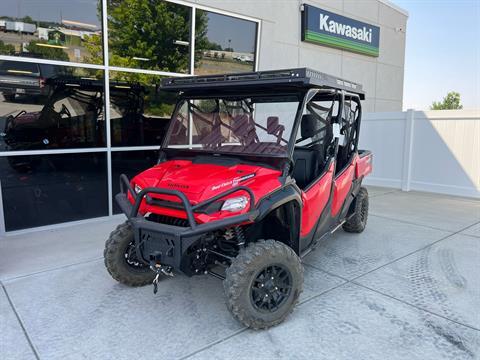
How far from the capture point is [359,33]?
10227 mm

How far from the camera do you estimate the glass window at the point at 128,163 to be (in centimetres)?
603

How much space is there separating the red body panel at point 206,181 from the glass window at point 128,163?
2.91m

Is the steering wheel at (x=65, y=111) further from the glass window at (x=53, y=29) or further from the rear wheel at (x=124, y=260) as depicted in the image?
the rear wheel at (x=124, y=260)

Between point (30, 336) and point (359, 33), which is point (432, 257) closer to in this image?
point (30, 336)

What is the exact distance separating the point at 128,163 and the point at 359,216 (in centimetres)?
366

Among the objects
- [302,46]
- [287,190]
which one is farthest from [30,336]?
[302,46]

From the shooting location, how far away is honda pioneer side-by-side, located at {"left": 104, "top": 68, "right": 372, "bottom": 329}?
2.74 m

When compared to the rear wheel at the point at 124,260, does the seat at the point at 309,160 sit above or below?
above

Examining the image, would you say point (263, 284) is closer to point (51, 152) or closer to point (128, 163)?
point (51, 152)

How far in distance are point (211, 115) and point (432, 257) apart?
3022 millimetres

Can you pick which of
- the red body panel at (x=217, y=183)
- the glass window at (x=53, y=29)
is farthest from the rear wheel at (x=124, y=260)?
the glass window at (x=53, y=29)

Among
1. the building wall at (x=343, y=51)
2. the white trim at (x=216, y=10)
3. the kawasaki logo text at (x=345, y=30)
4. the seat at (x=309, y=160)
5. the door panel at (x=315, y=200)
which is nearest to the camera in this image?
the door panel at (x=315, y=200)

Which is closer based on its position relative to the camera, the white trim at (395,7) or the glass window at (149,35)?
the glass window at (149,35)

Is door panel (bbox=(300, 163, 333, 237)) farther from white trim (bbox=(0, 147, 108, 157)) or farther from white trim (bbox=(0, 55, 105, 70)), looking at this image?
white trim (bbox=(0, 55, 105, 70))
